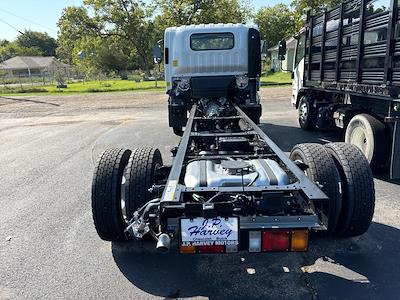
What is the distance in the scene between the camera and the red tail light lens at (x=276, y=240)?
2664mm

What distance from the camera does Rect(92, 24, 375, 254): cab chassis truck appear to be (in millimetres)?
2676

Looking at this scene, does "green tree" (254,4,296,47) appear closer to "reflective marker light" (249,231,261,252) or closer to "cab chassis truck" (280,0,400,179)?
"cab chassis truck" (280,0,400,179)

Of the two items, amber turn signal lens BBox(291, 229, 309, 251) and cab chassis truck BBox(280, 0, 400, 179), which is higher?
cab chassis truck BBox(280, 0, 400, 179)

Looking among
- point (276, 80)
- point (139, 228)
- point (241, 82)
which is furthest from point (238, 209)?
point (276, 80)

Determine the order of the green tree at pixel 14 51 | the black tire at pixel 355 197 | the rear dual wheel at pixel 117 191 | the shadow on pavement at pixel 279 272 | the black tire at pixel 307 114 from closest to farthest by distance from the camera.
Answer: the shadow on pavement at pixel 279 272 < the black tire at pixel 355 197 < the rear dual wheel at pixel 117 191 < the black tire at pixel 307 114 < the green tree at pixel 14 51

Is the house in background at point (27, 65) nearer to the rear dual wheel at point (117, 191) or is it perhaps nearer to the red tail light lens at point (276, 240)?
the rear dual wheel at point (117, 191)

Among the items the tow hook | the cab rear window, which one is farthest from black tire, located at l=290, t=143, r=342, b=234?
the cab rear window

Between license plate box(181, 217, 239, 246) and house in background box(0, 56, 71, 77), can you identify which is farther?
house in background box(0, 56, 71, 77)

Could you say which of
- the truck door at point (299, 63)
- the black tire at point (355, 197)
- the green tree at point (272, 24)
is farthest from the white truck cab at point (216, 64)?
the green tree at point (272, 24)

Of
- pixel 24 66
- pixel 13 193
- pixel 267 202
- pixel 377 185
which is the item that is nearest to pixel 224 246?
pixel 267 202

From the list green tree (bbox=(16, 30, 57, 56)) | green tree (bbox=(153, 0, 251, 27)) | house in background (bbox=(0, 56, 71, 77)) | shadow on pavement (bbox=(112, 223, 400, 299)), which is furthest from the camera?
green tree (bbox=(16, 30, 57, 56))

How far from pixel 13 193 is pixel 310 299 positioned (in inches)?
186

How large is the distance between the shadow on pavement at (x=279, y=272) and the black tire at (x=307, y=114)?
232 inches

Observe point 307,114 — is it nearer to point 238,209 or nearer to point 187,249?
point 238,209
